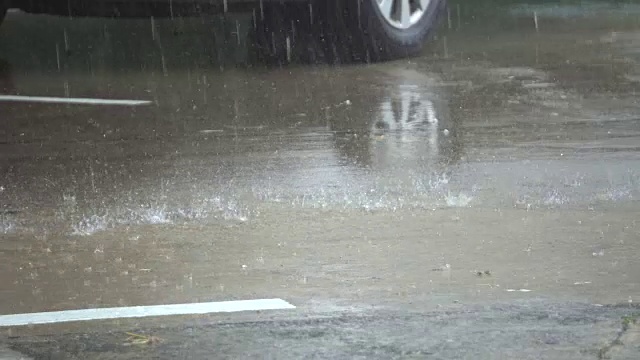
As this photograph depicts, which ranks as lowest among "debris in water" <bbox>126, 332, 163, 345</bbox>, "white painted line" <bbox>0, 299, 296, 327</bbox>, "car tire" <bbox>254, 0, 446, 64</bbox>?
"debris in water" <bbox>126, 332, 163, 345</bbox>

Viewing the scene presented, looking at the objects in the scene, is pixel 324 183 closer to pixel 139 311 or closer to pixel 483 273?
pixel 483 273

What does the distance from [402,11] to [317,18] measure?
2.26ft

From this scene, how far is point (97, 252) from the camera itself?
5.05m

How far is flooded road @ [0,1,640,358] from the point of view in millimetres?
4629

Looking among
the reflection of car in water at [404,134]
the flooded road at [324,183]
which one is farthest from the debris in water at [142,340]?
the reflection of car in water at [404,134]

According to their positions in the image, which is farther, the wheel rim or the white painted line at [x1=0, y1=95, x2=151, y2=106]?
the wheel rim

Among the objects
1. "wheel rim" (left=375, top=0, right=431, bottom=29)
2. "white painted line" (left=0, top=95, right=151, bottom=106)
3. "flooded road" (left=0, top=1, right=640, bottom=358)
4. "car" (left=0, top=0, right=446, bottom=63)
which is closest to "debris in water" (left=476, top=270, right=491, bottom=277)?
"flooded road" (left=0, top=1, right=640, bottom=358)

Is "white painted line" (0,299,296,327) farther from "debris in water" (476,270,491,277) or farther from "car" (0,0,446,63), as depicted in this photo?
"car" (0,0,446,63)

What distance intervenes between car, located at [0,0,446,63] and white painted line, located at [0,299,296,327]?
4.08 meters

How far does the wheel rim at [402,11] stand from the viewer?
8.89 metres

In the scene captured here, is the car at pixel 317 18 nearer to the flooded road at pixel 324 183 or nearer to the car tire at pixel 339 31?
the car tire at pixel 339 31

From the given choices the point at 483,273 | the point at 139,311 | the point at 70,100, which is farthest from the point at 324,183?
the point at 70,100

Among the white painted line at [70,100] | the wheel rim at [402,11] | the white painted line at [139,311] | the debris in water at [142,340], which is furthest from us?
the wheel rim at [402,11]

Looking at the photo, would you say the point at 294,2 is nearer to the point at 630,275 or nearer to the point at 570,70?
the point at 570,70
